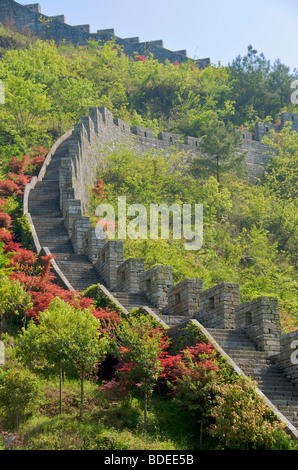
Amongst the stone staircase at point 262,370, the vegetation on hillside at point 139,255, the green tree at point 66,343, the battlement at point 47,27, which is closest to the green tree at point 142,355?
the vegetation on hillside at point 139,255

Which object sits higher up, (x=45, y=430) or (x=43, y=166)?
(x=43, y=166)

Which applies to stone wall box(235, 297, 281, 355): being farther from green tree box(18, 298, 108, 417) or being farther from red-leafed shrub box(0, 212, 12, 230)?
red-leafed shrub box(0, 212, 12, 230)

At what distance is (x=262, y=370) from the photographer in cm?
2016

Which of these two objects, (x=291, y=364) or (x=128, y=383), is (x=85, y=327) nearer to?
(x=128, y=383)

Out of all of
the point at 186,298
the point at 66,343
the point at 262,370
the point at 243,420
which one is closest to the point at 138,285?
the point at 186,298

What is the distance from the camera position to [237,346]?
2117 centimetres

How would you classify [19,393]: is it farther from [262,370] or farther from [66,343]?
[262,370]

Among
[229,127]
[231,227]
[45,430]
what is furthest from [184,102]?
[45,430]

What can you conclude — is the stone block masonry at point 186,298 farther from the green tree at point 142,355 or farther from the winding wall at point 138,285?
the green tree at point 142,355

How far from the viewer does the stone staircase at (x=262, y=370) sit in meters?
18.6

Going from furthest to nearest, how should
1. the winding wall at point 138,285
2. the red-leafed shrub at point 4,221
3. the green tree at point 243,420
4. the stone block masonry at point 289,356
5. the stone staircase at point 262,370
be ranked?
the red-leafed shrub at point 4,221 < the winding wall at point 138,285 < the stone block masonry at point 289,356 < the stone staircase at point 262,370 < the green tree at point 243,420

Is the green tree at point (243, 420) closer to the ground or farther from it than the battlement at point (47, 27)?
closer to the ground

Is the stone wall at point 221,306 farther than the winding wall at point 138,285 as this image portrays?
Yes
